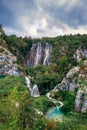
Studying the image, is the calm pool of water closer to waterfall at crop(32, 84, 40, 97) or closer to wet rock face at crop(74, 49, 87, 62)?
waterfall at crop(32, 84, 40, 97)

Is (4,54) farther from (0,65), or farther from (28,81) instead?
(28,81)

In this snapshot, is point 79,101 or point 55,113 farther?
point 79,101

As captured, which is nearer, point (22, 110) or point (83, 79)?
point (22, 110)

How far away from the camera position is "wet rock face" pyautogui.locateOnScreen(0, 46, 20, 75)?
60125 millimetres

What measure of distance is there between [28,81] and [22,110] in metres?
24.6

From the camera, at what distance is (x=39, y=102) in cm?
3938

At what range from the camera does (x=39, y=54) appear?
246ft

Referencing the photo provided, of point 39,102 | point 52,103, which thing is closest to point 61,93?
point 52,103

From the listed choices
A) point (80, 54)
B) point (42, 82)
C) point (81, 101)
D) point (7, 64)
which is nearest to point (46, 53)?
point (80, 54)

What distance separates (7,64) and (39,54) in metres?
16.1

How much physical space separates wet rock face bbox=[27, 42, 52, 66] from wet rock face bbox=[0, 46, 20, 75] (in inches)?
470

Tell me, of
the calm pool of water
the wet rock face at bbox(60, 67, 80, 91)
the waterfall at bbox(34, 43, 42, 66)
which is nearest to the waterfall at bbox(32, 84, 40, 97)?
the wet rock face at bbox(60, 67, 80, 91)

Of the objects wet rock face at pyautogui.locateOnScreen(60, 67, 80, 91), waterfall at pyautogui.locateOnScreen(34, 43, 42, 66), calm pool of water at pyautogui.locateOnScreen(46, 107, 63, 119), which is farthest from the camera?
waterfall at pyautogui.locateOnScreen(34, 43, 42, 66)

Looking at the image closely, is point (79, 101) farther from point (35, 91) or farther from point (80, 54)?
point (80, 54)
